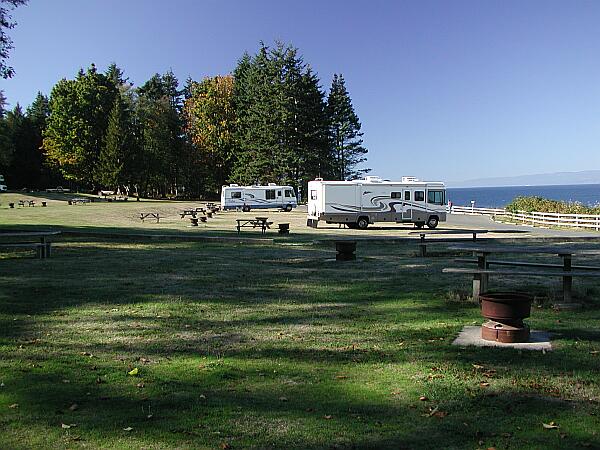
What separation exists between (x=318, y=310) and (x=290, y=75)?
57.7 metres

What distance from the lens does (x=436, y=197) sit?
34.1 meters

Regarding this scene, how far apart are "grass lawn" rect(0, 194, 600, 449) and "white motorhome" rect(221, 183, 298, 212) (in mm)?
41436

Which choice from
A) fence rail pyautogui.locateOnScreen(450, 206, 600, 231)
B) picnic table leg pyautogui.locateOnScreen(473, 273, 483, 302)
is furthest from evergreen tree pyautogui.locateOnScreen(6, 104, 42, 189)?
picnic table leg pyautogui.locateOnScreen(473, 273, 483, 302)

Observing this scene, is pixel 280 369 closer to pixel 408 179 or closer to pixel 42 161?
pixel 408 179

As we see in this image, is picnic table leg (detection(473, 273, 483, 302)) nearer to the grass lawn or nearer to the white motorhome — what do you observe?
the grass lawn

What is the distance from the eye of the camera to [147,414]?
4.87 meters

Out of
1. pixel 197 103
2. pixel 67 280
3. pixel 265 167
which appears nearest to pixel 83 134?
pixel 197 103

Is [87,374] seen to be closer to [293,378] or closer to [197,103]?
[293,378]

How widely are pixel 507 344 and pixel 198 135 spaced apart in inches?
2702

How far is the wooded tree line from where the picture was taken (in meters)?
64.1

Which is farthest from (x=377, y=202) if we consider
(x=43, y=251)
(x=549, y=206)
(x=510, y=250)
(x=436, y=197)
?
(x=510, y=250)

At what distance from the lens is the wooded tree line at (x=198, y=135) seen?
64062 millimetres

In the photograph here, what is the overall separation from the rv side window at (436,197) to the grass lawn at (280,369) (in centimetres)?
2254

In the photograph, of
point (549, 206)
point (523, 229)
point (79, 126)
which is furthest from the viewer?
point (79, 126)
